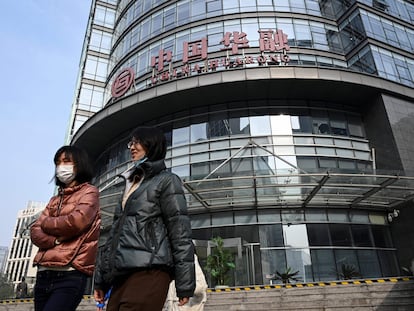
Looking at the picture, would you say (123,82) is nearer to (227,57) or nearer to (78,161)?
(227,57)

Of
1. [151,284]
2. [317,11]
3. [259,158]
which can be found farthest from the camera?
[317,11]

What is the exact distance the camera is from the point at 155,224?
7.29ft

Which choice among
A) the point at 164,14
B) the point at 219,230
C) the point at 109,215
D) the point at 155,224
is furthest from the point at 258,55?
the point at 155,224

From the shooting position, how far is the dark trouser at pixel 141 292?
1.92 meters

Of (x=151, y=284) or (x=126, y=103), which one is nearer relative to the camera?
(x=151, y=284)

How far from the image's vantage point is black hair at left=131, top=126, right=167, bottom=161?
8.38 ft

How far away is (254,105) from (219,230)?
21.6 ft

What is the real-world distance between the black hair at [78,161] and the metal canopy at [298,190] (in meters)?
8.54

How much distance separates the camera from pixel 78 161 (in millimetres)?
2938

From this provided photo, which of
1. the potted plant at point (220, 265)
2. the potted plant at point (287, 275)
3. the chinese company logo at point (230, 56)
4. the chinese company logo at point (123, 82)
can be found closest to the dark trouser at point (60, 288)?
the potted plant at point (220, 265)

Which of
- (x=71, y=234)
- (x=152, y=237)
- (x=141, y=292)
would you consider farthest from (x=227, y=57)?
(x=141, y=292)

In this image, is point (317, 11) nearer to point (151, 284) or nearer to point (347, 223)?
point (347, 223)

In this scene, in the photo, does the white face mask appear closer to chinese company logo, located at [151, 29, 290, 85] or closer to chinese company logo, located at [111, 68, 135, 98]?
chinese company logo, located at [151, 29, 290, 85]

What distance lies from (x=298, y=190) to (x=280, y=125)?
4.07 m
